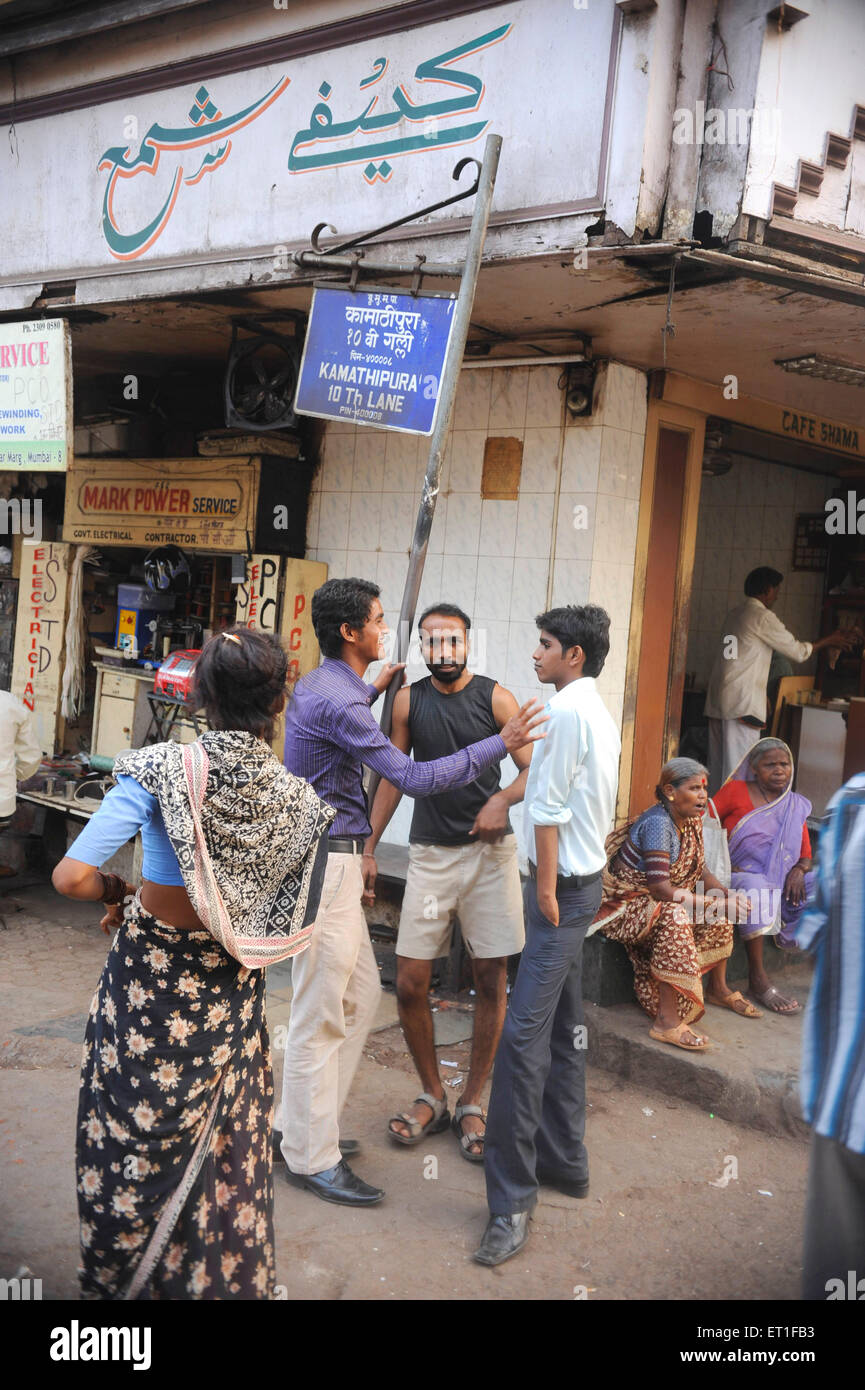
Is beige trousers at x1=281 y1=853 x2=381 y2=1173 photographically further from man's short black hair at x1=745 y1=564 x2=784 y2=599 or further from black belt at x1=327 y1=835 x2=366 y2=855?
man's short black hair at x1=745 y1=564 x2=784 y2=599

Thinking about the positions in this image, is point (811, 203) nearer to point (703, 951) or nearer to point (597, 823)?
point (597, 823)

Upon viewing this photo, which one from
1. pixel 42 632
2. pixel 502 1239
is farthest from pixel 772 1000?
pixel 42 632

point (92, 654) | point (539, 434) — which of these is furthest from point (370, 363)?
point (92, 654)

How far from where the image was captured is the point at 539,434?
18.6 ft

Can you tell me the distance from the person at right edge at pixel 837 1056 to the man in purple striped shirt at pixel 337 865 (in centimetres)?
141

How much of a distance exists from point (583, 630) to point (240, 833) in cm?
146

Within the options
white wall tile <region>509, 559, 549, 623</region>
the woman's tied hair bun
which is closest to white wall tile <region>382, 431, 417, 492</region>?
white wall tile <region>509, 559, 549, 623</region>

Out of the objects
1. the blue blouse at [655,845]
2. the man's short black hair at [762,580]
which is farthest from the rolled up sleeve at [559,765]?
the man's short black hair at [762,580]

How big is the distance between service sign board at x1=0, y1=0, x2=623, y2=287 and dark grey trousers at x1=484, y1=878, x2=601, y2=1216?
2720 millimetres

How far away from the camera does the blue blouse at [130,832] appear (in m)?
2.38

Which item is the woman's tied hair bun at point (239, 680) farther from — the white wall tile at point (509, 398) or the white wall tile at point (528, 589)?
the white wall tile at point (509, 398)

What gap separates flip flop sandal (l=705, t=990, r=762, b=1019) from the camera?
5.10 meters
